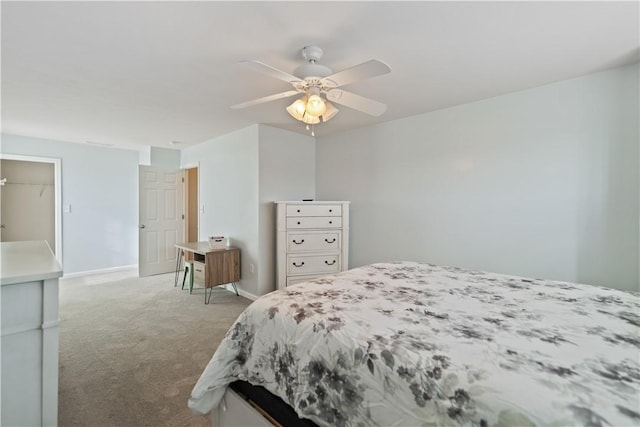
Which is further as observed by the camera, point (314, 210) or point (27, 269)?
point (314, 210)

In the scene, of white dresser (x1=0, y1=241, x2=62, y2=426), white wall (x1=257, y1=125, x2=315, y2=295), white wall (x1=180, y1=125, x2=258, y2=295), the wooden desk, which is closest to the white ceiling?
white wall (x1=257, y1=125, x2=315, y2=295)

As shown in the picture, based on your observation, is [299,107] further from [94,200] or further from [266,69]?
[94,200]

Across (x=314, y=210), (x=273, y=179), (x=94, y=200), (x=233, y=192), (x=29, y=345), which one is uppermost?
(x=273, y=179)

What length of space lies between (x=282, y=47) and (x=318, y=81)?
338 mm

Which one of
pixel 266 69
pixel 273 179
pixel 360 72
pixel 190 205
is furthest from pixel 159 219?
pixel 360 72

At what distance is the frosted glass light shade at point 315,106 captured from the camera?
1849mm

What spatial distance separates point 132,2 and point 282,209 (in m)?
2.32

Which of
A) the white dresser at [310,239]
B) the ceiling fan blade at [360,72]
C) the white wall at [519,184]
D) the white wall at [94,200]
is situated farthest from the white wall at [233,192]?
the ceiling fan blade at [360,72]

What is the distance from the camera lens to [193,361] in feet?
7.44

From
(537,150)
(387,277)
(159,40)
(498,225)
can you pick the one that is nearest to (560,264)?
(498,225)

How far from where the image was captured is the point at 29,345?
121 centimetres

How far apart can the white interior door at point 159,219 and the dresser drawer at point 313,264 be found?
111 inches

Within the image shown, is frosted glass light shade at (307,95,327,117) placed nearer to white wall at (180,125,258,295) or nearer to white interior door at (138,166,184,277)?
white wall at (180,125,258,295)

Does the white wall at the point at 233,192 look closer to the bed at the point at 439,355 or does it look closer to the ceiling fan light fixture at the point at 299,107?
the ceiling fan light fixture at the point at 299,107
